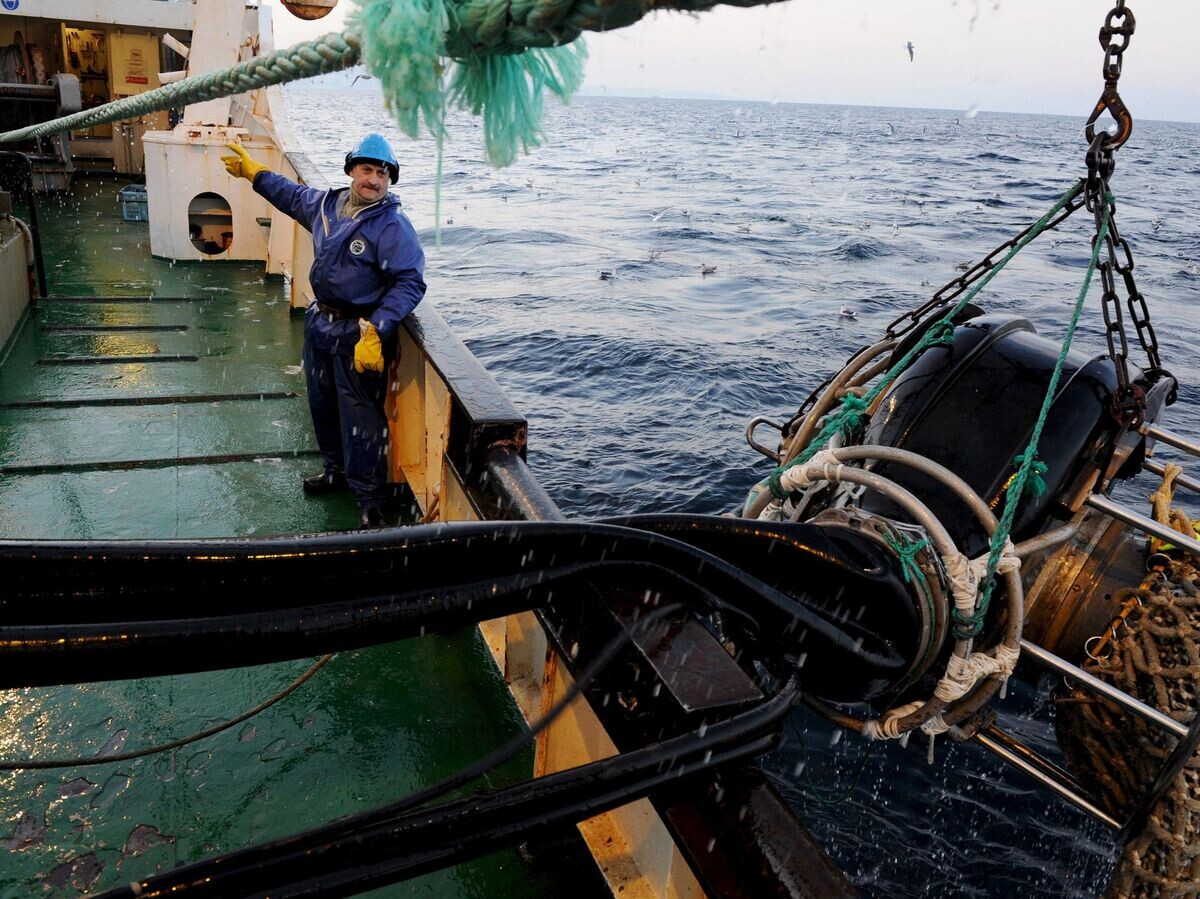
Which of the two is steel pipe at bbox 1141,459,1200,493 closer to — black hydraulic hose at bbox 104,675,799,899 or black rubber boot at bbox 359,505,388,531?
black hydraulic hose at bbox 104,675,799,899

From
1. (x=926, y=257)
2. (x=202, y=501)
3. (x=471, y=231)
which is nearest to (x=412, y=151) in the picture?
(x=471, y=231)

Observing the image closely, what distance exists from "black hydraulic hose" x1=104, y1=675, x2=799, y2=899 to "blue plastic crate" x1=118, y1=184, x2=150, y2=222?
36.4 feet

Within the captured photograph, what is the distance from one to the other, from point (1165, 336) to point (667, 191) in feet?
74.0

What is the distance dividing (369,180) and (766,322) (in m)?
12.1

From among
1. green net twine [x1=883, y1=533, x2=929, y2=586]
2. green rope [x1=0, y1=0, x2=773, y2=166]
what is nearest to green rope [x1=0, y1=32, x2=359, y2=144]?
green rope [x1=0, y1=0, x2=773, y2=166]

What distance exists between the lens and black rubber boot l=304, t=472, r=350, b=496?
15.5ft

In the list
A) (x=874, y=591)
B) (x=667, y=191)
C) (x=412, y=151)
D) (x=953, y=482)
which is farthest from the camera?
(x=412, y=151)

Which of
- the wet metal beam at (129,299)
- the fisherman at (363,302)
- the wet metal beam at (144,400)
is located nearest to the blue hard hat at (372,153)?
the fisherman at (363,302)

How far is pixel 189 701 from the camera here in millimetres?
3094

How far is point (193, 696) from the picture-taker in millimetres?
3121

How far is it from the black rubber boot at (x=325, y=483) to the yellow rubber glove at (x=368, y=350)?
2.77ft

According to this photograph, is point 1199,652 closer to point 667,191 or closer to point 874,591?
point 874,591

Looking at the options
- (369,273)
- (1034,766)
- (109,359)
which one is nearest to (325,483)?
(369,273)

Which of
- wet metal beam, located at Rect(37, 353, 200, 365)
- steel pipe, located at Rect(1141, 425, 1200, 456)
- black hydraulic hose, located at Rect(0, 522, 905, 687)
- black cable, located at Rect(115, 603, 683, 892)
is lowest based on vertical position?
wet metal beam, located at Rect(37, 353, 200, 365)
